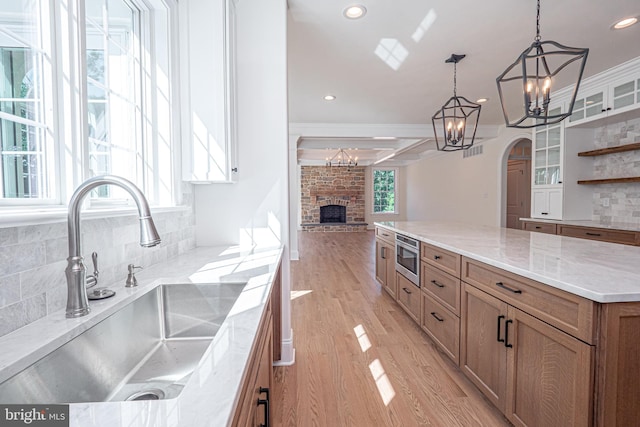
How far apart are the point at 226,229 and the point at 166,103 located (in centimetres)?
87

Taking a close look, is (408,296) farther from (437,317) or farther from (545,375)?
(545,375)

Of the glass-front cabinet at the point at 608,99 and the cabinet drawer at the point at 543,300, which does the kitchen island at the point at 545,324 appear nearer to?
the cabinet drawer at the point at 543,300

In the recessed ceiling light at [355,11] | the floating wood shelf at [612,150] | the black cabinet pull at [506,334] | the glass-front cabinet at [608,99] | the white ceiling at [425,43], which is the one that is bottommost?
the black cabinet pull at [506,334]

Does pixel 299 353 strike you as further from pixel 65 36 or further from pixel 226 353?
pixel 65 36

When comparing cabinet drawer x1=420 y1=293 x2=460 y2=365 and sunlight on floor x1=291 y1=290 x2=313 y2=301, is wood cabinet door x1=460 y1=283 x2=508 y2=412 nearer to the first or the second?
cabinet drawer x1=420 y1=293 x2=460 y2=365

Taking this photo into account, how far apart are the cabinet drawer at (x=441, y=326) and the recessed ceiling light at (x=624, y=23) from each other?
282cm

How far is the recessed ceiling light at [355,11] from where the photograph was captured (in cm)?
245

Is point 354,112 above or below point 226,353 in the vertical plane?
above

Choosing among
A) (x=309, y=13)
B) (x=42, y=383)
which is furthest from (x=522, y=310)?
(x=309, y=13)

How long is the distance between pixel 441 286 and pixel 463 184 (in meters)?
6.19

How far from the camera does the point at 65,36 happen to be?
106 cm

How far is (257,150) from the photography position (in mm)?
2219

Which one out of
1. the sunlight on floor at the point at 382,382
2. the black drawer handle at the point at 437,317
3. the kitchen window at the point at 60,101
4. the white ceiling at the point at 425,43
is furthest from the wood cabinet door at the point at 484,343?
the white ceiling at the point at 425,43

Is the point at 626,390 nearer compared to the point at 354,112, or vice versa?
the point at 626,390
